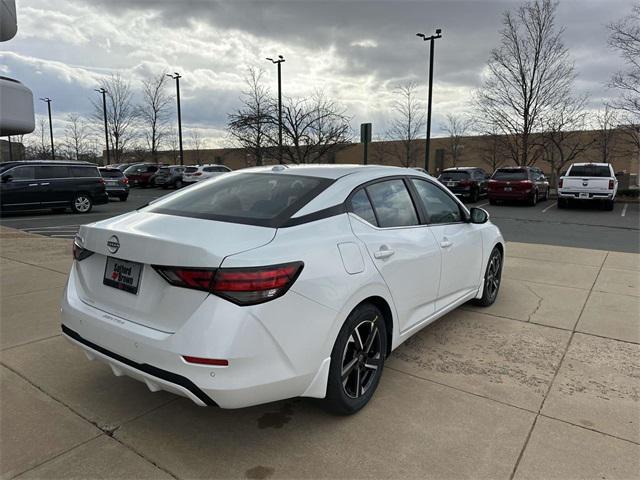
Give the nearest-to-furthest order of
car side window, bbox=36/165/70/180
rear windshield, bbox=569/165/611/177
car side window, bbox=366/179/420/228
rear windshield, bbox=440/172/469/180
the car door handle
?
the car door handle → car side window, bbox=366/179/420/228 → car side window, bbox=36/165/70/180 → rear windshield, bbox=569/165/611/177 → rear windshield, bbox=440/172/469/180

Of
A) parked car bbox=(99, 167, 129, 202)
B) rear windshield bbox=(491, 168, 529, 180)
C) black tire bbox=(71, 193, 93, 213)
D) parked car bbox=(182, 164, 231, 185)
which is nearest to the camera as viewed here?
black tire bbox=(71, 193, 93, 213)

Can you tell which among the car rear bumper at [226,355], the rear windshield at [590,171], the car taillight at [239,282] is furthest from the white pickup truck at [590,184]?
the car taillight at [239,282]

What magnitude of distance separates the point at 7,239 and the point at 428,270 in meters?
9.42

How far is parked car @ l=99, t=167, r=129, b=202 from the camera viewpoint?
20.4 meters

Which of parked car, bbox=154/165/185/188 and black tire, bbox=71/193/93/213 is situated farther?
parked car, bbox=154/165/185/188

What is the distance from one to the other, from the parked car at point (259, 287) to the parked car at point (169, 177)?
2759cm

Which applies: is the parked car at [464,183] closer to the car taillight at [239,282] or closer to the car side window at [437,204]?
the car side window at [437,204]

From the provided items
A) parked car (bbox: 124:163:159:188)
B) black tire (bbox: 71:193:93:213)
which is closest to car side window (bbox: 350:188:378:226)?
black tire (bbox: 71:193:93:213)

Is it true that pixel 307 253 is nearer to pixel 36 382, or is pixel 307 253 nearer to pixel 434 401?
pixel 434 401

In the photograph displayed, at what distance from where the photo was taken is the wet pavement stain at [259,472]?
2.35 m

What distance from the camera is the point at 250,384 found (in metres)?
2.26

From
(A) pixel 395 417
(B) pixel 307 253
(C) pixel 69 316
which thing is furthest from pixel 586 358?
(C) pixel 69 316

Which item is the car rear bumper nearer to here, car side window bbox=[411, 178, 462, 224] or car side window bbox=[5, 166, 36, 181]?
car side window bbox=[411, 178, 462, 224]

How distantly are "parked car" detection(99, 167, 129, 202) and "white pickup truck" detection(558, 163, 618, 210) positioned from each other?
18.6 m
